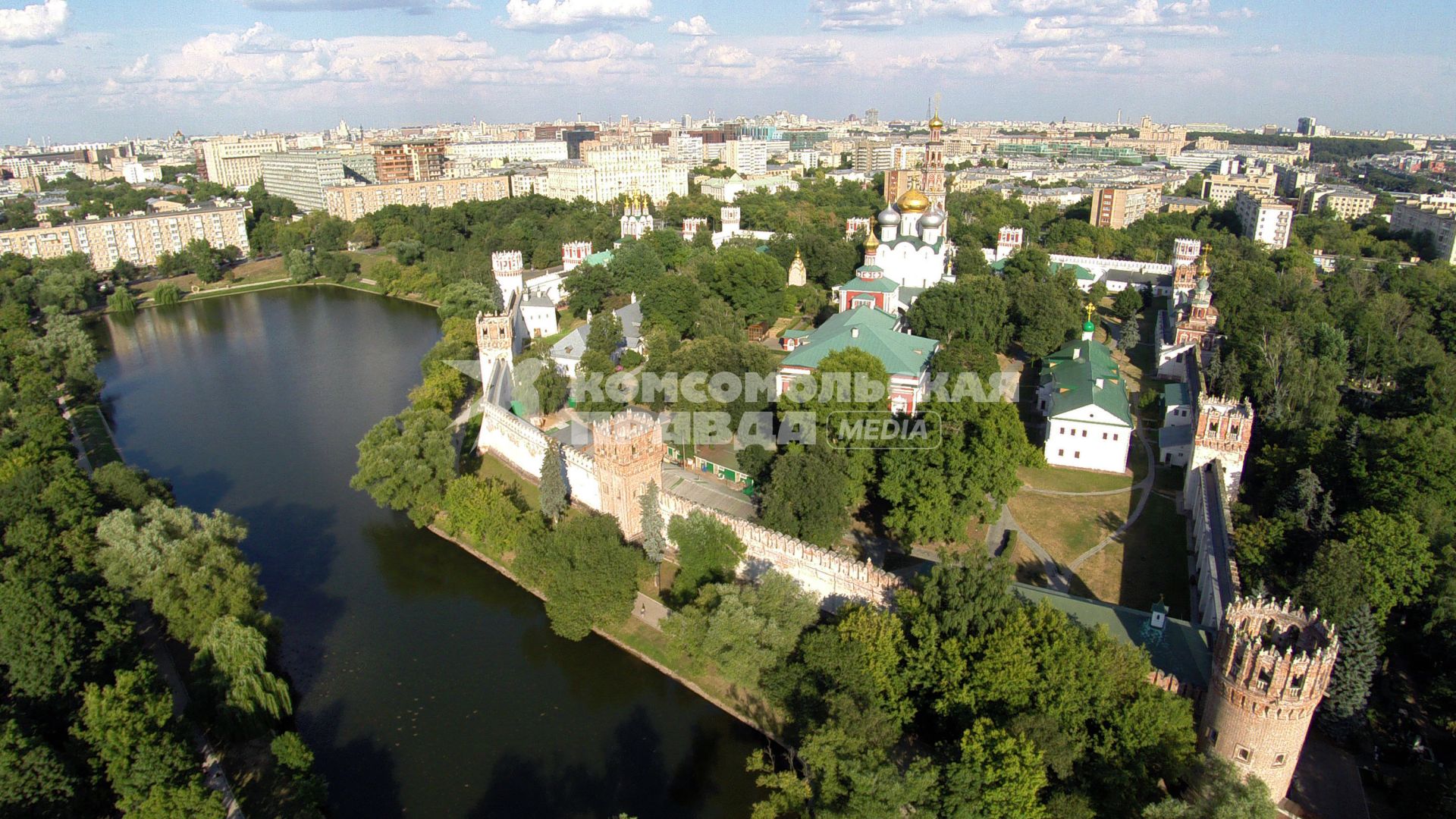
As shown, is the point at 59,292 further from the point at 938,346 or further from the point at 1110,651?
the point at 1110,651

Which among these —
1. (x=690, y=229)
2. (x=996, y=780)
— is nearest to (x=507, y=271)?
(x=690, y=229)

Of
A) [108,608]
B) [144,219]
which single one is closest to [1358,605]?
[108,608]

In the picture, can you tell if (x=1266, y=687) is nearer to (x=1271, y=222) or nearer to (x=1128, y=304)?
→ (x=1128, y=304)

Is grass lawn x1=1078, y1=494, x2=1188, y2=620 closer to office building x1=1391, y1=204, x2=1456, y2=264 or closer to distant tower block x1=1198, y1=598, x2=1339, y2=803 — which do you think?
distant tower block x1=1198, y1=598, x2=1339, y2=803

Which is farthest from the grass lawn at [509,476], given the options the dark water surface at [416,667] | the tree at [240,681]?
the tree at [240,681]

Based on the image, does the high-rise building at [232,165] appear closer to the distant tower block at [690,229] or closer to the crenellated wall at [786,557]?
the distant tower block at [690,229]

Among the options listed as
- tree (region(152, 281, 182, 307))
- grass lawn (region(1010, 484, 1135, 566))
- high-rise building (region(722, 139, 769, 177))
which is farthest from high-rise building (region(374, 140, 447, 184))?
grass lawn (region(1010, 484, 1135, 566))
